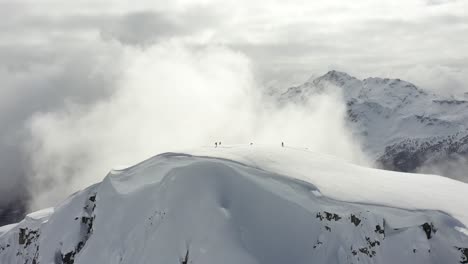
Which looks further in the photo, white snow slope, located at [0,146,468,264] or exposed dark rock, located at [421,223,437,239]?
exposed dark rock, located at [421,223,437,239]

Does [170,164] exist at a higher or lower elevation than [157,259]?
higher

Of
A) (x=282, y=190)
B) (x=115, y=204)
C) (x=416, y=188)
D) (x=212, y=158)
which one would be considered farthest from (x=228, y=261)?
(x=416, y=188)

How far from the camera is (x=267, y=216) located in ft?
165

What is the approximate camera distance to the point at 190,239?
48125mm

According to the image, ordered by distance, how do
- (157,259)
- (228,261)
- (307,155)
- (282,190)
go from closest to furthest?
1. (228,261)
2. (157,259)
3. (282,190)
4. (307,155)

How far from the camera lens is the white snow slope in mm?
47344

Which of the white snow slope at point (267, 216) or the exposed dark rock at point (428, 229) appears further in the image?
the exposed dark rock at point (428, 229)

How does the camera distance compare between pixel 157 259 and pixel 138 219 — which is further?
pixel 138 219

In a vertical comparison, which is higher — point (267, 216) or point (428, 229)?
point (267, 216)

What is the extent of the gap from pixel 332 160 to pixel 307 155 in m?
3.58

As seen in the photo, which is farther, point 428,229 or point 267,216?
point 267,216

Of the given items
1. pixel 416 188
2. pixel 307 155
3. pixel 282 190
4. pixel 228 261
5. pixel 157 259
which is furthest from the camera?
pixel 307 155

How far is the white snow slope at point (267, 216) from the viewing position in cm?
4734

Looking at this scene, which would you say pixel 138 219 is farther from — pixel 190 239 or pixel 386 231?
pixel 386 231
